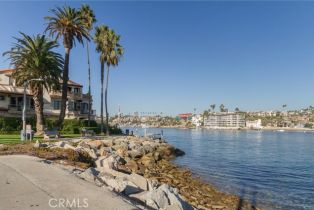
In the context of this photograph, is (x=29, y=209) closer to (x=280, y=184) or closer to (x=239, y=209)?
(x=239, y=209)

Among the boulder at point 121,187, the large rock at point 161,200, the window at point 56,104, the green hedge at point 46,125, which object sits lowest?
the large rock at point 161,200

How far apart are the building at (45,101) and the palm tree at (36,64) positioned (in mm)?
7339

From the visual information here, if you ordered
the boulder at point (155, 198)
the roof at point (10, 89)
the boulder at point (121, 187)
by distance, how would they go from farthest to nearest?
the roof at point (10, 89)
the boulder at point (121, 187)
the boulder at point (155, 198)

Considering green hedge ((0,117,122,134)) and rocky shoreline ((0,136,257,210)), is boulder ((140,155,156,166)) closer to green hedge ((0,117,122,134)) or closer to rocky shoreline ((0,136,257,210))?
rocky shoreline ((0,136,257,210))

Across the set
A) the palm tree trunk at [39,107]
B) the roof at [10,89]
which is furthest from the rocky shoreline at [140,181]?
the roof at [10,89]

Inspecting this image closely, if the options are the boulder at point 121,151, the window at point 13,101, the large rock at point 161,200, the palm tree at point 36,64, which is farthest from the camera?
the window at point 13,101

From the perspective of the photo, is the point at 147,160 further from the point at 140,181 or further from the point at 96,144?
the point at 140,181

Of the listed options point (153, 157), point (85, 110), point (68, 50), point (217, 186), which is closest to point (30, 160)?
point (217, 186)

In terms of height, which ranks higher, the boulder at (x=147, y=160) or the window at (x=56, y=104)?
the window at (x=56, y=104)

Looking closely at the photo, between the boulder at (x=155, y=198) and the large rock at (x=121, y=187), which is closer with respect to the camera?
the boulder at (x=155, y=198)

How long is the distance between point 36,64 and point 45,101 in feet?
50.9

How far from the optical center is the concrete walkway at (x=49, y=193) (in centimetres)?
819

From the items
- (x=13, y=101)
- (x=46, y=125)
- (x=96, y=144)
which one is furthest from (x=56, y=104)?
(x=96, y=144)

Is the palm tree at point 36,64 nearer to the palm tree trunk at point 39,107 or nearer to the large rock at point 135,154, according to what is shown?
the palm tree trunk at point 39,107
